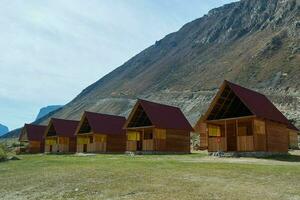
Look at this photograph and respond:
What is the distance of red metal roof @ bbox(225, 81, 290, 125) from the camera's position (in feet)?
97.4

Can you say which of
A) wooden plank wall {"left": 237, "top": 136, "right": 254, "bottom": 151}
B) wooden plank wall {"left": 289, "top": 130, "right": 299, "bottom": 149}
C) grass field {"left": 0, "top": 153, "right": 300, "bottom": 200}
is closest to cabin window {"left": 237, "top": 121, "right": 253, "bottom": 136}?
wooden plank wall {"left": 237, "top": 136, "right": 254, "bottom": 151}

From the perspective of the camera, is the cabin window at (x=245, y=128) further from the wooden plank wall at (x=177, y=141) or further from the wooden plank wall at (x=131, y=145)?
the wooden plank wall at (x=131, y=145)

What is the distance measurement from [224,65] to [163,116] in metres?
95.1

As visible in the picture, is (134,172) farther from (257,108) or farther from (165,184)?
(257,108)

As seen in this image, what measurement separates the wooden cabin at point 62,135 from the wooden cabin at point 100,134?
5.68m

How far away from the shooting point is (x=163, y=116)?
40.0 meters

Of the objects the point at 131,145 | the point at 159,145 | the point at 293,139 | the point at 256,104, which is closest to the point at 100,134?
the point at 131,145

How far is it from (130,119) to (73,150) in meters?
17.7

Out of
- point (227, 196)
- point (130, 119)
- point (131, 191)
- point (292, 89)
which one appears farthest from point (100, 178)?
point (292, 89)

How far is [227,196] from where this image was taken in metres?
12.3

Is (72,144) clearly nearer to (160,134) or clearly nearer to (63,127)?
(63,127)

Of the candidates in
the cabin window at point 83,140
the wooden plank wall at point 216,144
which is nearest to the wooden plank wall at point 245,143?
the wooden plank wall at point 216,144

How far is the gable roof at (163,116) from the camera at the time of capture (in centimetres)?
3806

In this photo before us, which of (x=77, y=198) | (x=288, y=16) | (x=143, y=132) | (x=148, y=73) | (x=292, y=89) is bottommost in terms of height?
(x=77, y=198)
